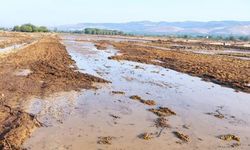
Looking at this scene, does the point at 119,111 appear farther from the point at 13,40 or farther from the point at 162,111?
the point at 13,40

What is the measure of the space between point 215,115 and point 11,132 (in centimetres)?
790

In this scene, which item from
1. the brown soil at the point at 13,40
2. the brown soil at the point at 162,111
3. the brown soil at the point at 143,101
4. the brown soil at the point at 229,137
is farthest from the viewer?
the brown soil at the point at 13,40

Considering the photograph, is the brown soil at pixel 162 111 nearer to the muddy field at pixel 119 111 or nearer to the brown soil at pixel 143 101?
the muddy field at pixel 119 111

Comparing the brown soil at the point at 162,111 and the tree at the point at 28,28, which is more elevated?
the brown soil at the point at 162,111

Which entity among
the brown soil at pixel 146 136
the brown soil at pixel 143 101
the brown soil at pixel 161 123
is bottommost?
the brown soil at pixel 143 101

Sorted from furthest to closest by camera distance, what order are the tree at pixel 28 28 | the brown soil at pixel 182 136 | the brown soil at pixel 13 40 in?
the tree at pixel 28 28, the brown soil at pixel 13 40, the brown soil at pixel 182 136

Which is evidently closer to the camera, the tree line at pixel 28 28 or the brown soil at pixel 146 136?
the brown soil at pixel 146 136

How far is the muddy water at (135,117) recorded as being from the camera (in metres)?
10.9

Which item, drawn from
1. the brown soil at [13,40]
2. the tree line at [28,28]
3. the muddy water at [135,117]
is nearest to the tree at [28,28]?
the tree line at [28,28]

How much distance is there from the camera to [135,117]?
13.8 meters

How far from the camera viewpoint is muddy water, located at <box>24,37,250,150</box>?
1090 cm

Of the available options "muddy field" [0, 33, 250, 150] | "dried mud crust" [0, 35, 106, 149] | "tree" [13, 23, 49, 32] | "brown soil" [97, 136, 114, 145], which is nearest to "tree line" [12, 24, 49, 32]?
"tree" [13, 23, 49, 32]

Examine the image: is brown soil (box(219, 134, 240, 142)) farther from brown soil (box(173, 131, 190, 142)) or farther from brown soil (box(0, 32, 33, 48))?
brown soil (box(0, 32, 33, 48))

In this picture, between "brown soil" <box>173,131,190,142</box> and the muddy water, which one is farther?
"brown soil" <box>173,131,190,142</box>
